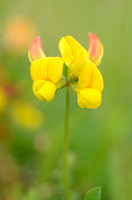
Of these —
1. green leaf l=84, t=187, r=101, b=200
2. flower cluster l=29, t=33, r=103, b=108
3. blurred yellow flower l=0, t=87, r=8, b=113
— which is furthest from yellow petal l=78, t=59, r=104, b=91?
blurred yellow flower l=0, t=87, r=8, b=113

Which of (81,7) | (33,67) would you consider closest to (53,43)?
(81,7)

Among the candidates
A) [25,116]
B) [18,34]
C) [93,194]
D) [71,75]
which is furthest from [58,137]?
[18,34]

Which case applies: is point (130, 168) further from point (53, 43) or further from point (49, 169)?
point (53, 43)

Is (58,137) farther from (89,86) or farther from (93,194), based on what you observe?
(93,194)

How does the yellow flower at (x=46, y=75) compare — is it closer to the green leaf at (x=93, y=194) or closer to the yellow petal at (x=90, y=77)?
the yellow petal at (x=90, y=77)

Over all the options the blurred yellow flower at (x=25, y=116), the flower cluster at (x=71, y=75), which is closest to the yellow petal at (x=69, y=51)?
the flower cluster at (x=71, y=75)

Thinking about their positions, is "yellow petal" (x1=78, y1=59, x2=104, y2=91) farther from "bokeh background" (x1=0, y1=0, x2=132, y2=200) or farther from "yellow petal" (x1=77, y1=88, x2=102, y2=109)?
"bokeh background" (x1=0, y1=0, x2=132, y2=200)

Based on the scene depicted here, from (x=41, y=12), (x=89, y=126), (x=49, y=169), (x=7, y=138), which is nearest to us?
(x=49, y=169)
